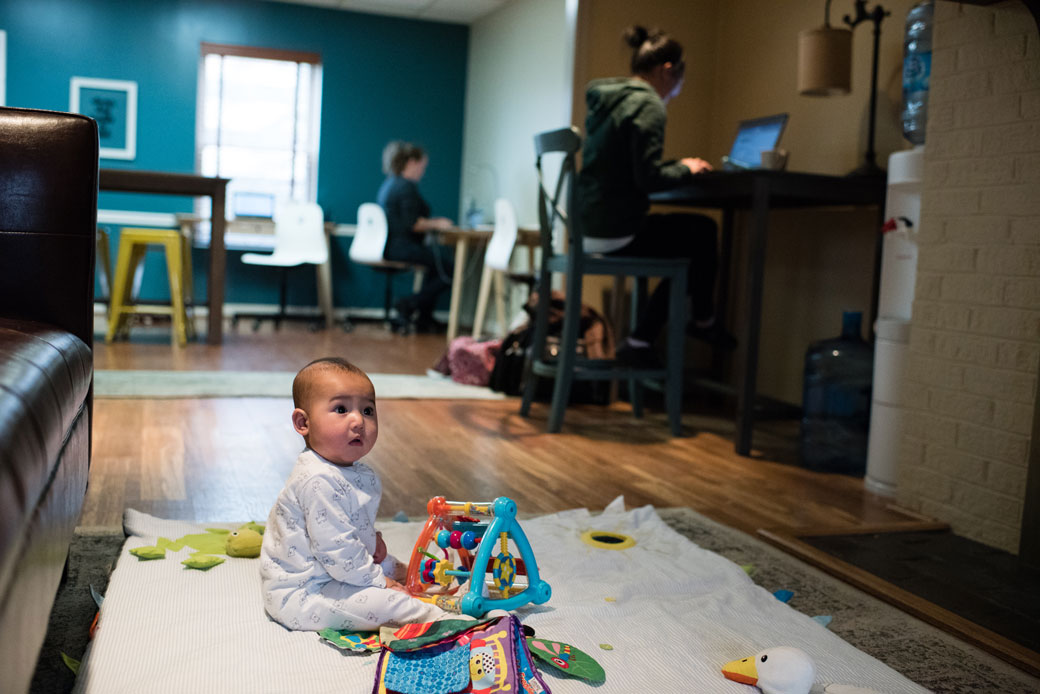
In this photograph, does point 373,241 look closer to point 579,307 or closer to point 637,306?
point 637,306

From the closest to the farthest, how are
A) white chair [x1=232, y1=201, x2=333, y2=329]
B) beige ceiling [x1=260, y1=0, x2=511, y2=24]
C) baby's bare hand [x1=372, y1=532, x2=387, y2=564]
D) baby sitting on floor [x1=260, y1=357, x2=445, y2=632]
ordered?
baby sitting on floor [x1=260, y1=357, x2=445, y2=632]
baby's bare hand [x1=372, y1=532, x2=387, y2=564]
white chair [x1=232, y1=201, x2=333, y2=329]
beige ceiling [x1=260, y1=0, x2=511, y2=24]

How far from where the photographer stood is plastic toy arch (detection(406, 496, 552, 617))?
4.56 ft

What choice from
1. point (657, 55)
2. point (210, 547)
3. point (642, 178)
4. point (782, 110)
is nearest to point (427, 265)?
point (782, 110)

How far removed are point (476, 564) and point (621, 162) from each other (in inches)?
78.9

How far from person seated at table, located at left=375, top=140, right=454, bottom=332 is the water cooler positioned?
4.00 meters

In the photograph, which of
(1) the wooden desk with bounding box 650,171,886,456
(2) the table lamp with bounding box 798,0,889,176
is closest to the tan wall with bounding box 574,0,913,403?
(2) the table lamp with bounding box 798,0,889,176

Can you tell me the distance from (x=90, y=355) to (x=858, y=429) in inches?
80.3

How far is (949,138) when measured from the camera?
7.30 feet

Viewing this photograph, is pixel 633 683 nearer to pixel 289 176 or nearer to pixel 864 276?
pixel 864 276

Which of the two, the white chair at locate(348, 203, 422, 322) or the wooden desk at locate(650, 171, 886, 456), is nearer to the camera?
the wooden desk at locate(650, 171, 886, 456)

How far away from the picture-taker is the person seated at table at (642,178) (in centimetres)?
304

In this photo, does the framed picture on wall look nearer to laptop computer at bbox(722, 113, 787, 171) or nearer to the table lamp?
laptop computer at bbox(722, 113, 787, 171)

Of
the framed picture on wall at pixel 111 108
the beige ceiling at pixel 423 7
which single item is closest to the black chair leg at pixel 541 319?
the beige ceiling at pixel 423 7

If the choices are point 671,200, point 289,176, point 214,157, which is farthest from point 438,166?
point 671,200
